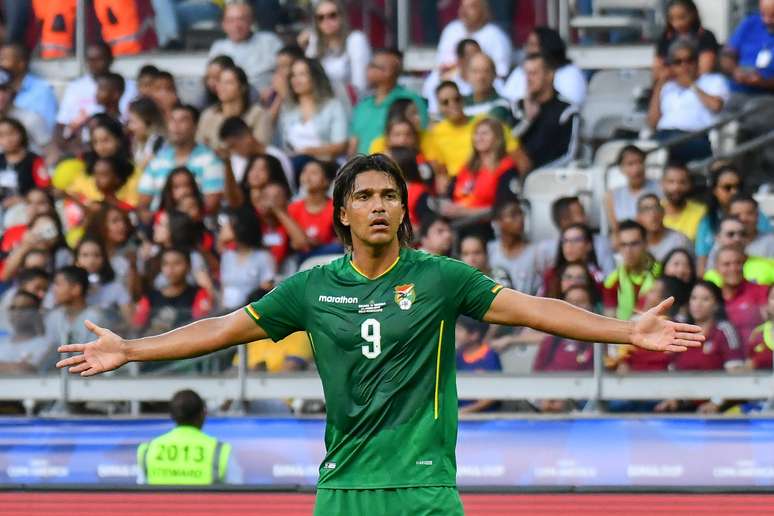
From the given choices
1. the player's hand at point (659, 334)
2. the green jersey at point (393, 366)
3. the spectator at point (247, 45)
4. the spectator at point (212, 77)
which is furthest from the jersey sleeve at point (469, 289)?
the spectator at point (247, 45)

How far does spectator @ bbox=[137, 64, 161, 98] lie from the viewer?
14414mm

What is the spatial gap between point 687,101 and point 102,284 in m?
4.67

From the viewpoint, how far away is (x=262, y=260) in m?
11.9

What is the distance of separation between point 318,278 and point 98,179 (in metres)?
8.35

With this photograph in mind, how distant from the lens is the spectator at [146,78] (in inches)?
567

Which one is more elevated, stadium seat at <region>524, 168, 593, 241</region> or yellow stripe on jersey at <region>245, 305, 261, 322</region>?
stadium seat at <region>524, 168, 593, 241</region>

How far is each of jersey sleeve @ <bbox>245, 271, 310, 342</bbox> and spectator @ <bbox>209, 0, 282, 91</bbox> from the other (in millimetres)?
9033

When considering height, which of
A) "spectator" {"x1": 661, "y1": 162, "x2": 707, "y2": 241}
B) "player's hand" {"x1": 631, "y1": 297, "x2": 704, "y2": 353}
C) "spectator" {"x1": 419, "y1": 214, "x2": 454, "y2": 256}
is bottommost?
"player's hand" {"x1": 631, "y1": 297, "x2": 704, "y2": 353}

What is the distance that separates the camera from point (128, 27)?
52.3ft

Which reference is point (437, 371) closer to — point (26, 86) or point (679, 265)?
point (679, 265)

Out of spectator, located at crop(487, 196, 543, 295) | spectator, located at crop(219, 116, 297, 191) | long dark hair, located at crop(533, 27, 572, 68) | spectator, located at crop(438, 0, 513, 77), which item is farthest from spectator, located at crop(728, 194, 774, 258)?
spectator, located at crop(219, 116, 297, 191)

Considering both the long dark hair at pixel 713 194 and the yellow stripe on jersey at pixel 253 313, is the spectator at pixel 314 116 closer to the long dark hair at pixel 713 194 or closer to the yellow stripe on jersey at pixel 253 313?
the long dark hair at pixel 713 194

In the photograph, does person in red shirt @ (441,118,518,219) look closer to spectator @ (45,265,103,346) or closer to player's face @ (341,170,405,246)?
spectator @ (45,265,103,346)

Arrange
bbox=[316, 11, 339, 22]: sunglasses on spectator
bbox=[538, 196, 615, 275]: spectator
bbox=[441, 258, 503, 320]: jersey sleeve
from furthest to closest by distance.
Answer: bbox=[316, 11, 339, 22]: sunglasses on spectator, bbox=[538, 196, 615, 275]: spectator, bbox=[441, 258, 503, 320]: jersey sleeve
